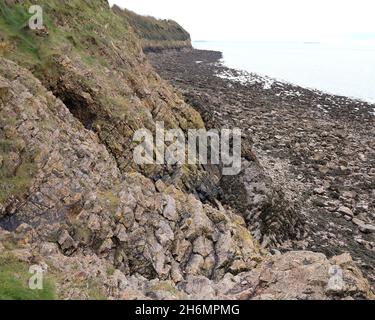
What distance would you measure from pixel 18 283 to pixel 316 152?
34.7 meters

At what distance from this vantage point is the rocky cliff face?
1209 cm

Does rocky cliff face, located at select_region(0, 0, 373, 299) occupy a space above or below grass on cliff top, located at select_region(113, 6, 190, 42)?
below

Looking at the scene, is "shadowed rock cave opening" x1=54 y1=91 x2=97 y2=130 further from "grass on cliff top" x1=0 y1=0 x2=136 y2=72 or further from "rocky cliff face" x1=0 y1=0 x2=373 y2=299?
"grass on cliff top" x1=0 y1=0 x2=136 y2=72

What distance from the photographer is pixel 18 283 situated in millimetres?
10000

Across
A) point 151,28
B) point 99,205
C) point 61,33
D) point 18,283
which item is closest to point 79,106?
point 61,33

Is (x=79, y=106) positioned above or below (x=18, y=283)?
above

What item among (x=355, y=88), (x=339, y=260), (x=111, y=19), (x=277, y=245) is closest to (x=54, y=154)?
(x=339, y=260)

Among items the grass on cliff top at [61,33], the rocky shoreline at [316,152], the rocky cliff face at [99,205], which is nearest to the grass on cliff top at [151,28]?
the rocky shoreline at [316,152]

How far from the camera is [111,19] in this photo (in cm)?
2797

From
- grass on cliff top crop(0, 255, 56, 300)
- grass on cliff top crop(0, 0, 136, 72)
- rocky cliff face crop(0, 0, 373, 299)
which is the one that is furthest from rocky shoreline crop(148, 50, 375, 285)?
grass on cliff top crop(0, 255, 56, 300)

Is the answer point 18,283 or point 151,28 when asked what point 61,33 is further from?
point 151,28

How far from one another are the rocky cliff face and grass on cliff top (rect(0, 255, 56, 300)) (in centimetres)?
10

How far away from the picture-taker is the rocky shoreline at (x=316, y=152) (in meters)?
25.1
